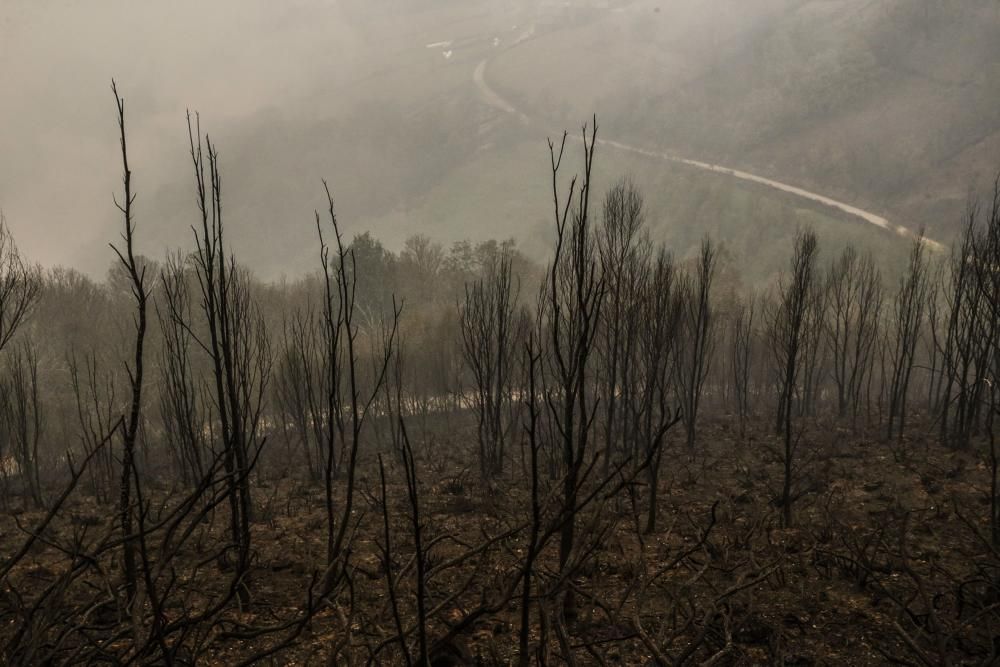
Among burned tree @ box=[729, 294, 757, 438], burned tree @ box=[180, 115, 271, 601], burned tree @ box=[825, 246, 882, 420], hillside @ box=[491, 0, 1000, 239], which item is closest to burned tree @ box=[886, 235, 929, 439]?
burned tree @ box=[825, 246, 882, 420]

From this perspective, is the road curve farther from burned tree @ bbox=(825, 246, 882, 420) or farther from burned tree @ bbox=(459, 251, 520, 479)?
burned tree @ bbox=(459, 251, 520, 479)

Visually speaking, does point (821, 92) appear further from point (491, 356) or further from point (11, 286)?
point (11, 286)

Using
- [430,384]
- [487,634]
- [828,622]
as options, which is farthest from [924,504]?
[430,384]

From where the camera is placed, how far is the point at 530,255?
8469cm

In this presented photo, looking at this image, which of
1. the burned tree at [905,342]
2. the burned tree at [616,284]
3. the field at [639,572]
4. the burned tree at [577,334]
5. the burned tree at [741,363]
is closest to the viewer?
the burned tree at [577,334]

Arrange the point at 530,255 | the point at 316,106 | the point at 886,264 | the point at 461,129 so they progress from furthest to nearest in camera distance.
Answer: the point at 316,106, the point at 461,129, the point at 530,255, the point at 886,264

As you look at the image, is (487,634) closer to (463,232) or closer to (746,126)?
(463,232)

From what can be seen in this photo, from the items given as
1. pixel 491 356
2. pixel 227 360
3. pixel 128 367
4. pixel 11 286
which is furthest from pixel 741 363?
pixel 128 367

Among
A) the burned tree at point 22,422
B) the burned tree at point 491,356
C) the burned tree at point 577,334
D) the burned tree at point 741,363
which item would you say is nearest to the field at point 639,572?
the burned tree at point 577,334

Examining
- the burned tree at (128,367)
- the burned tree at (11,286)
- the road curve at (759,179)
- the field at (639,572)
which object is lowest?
the field at (639,572)

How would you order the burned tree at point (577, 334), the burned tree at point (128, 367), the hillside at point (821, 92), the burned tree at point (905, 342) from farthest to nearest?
the hillside at point (821, 92)
the burned tree at point (905, 342)
the burned tree at point (128, 367)
the burned tree at point (577, 334)

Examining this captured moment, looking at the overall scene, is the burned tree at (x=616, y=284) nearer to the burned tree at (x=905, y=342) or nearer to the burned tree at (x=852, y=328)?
the burned tree at (x=905, y=342)

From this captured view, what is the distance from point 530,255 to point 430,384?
1977 inches

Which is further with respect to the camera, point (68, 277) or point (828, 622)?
point (68, 277)
